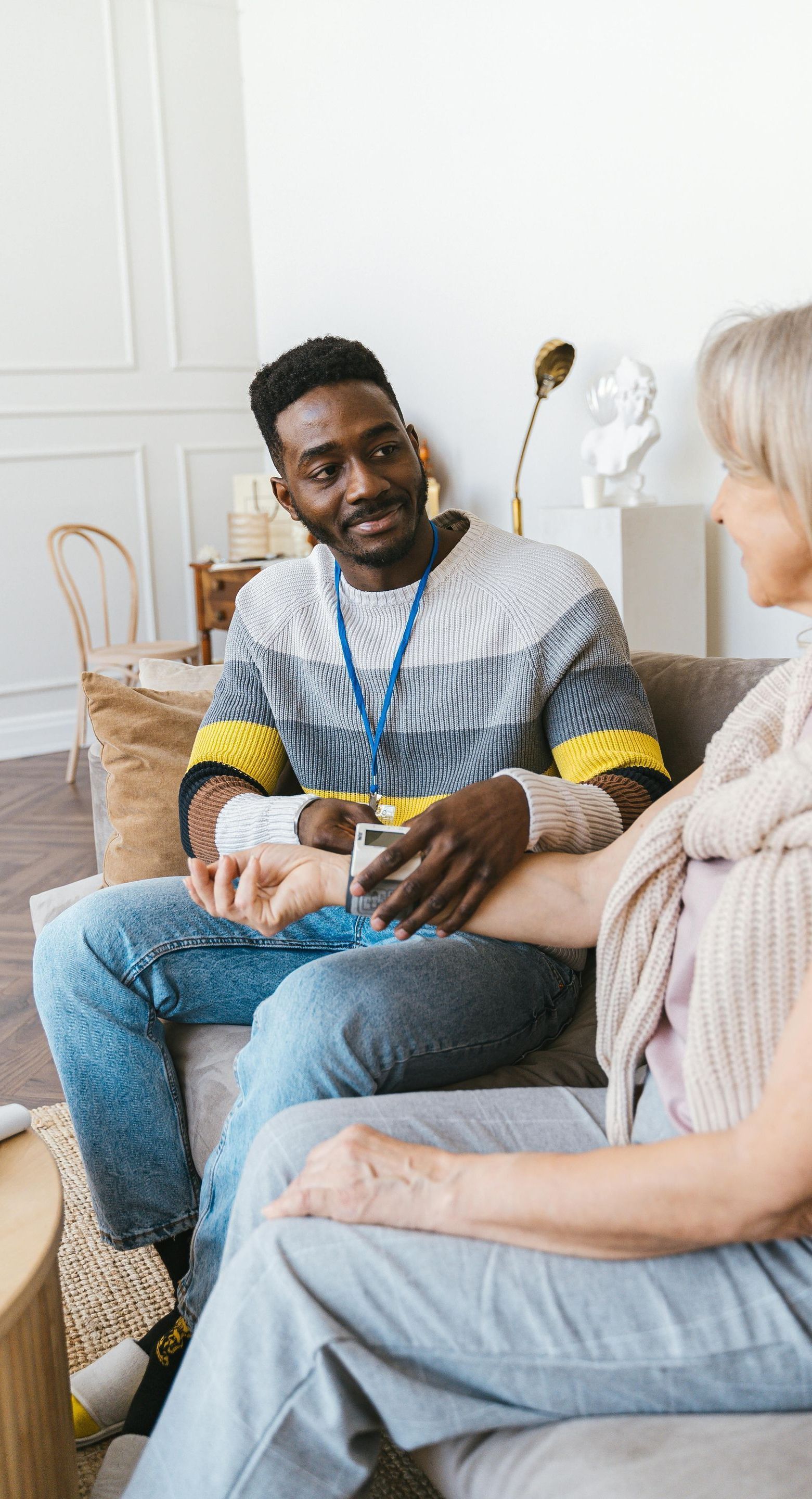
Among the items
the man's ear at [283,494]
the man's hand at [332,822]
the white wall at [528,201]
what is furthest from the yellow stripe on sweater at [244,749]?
the white wall at [528,201]

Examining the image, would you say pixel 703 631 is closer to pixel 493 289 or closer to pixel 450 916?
pixel 493 289

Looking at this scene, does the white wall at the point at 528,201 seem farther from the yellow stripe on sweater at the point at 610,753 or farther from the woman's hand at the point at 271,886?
the woman's hand at the point at 271,886

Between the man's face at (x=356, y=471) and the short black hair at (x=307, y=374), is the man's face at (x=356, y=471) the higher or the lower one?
the lower one

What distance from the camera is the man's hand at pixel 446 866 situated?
1215mm

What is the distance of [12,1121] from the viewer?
1199 mm

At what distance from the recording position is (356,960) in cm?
124

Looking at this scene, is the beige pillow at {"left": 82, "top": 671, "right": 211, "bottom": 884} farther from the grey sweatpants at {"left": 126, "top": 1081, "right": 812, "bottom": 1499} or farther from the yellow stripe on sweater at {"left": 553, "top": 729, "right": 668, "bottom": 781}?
the grey sweatpants at {"left": 126, "top": 1081, "right": 812, "bottom": 1499}

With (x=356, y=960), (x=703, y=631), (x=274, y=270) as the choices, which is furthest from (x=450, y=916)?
(x=274, y=270)

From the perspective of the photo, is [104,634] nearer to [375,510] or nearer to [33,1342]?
[375,510]

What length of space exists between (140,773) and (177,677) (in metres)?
0.32

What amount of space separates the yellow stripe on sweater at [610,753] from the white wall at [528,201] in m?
1.71

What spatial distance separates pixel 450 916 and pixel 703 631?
8.45ft

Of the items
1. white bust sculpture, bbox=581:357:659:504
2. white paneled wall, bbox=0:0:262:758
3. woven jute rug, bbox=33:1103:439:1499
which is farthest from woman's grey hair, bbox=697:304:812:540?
white paneled wall, bbox=0:0:262:758

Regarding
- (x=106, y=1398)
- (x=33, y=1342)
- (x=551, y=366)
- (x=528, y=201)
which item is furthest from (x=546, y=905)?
(x=528, y=201)
